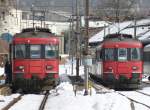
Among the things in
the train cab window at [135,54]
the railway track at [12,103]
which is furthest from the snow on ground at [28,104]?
the train cab window at [135,54]

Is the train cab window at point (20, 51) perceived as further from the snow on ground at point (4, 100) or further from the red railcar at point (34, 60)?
the snow on ground at point (4, 100)

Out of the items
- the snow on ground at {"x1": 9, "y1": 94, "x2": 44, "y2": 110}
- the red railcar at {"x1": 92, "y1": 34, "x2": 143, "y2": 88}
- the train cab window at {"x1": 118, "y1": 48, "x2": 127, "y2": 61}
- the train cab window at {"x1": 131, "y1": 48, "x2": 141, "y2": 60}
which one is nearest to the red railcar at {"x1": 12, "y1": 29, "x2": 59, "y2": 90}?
the snow on ground at {"x1": 9, "y1": 94, "x2": 44, "y2": 110}

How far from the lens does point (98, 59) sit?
34812 millimetres

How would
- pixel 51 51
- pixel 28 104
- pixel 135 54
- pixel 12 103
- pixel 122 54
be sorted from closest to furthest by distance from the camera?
pixel 28 104 → pixel 12 103 → pixel 51 51 → pixel 135 54 → pixel 122 54

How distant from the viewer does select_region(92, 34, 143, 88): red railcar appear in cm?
3150

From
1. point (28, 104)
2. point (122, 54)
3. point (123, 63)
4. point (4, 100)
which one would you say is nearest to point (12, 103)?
point (28, 104)

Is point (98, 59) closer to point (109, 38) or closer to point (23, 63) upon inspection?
point (109, 38)

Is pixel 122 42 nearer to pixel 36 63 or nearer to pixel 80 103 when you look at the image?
pixel 36 63

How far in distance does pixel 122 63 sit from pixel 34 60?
18.6 ft

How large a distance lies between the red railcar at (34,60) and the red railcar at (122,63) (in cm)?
436

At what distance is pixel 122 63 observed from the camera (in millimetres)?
31656

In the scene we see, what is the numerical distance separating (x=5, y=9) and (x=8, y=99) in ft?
110

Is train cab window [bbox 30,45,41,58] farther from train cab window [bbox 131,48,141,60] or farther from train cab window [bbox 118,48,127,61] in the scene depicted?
train cab window [bbox 131,48,141,60]

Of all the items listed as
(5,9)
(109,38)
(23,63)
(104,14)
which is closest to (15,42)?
(23,63)
